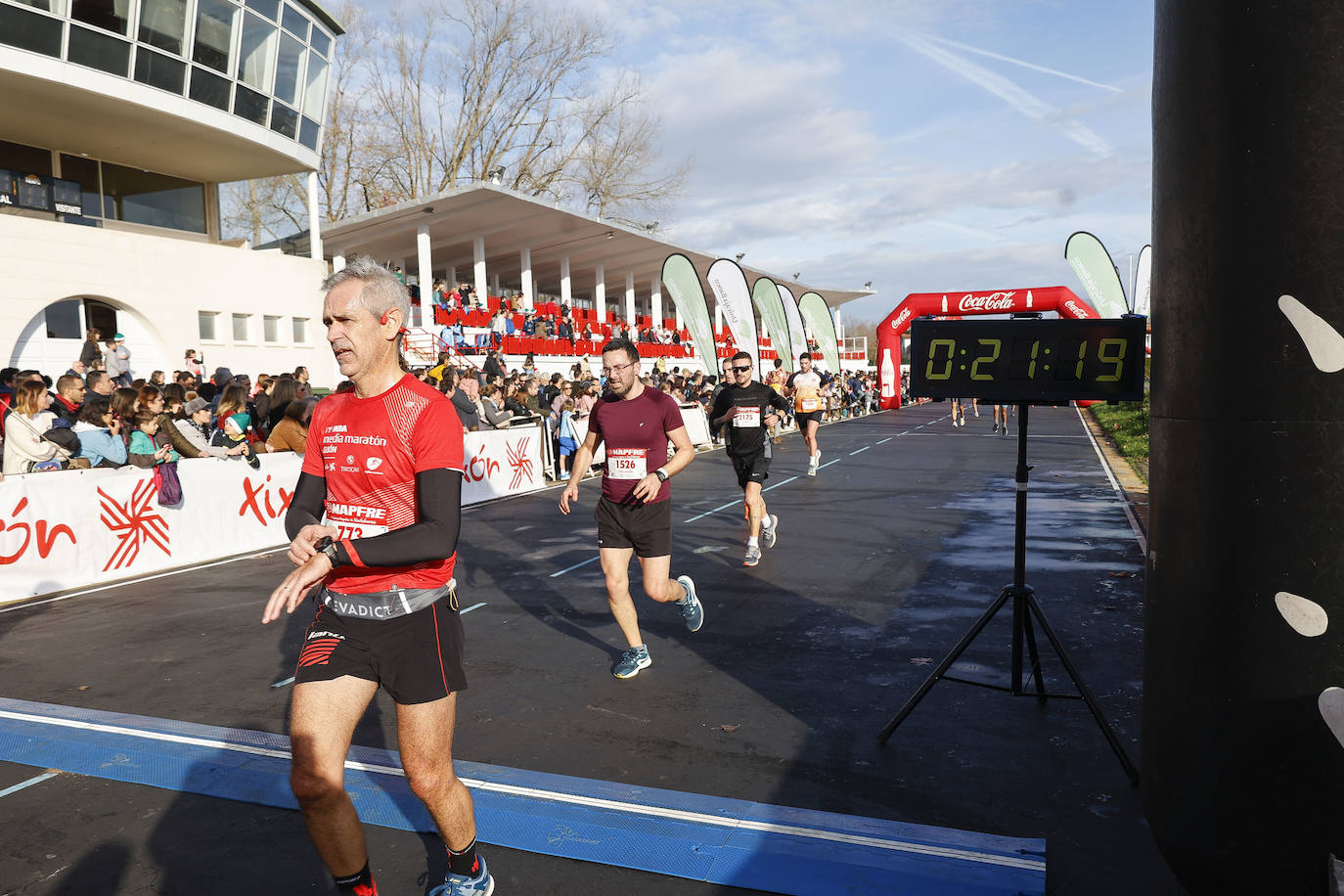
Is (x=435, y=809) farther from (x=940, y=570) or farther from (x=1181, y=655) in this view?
(x=940, y=570)

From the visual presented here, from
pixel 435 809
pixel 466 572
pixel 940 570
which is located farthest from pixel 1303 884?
pixel 466 572

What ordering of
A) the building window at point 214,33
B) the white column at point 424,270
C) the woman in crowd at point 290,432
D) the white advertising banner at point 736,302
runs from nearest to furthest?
the woman in crowd at point 290,432
the white advertising banner at point 736,302
the building window at point 214,33
the white column at point 424,270

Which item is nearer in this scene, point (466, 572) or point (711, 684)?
point (711, 684)

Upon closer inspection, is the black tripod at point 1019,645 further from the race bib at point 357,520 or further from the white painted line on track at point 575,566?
the white painted line on track at point 575,566

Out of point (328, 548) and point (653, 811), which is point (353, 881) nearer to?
point (328, 548)

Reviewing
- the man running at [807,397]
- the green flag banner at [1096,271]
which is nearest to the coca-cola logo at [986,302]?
the green flag banner at [1096,271]

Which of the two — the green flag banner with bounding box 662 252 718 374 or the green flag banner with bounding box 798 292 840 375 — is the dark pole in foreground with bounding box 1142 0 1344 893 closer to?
the green flag banner with bounding box 662 252 718 374

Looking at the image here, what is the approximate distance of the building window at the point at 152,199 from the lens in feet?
76.5

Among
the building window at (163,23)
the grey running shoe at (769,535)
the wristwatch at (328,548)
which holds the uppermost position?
the building window at (163,23)

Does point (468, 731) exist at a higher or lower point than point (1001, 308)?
lower

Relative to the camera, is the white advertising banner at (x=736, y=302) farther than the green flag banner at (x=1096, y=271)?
No

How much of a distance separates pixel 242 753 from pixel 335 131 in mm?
45446

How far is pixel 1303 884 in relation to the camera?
2.38 m

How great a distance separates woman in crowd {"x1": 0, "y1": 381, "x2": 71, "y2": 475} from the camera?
8688 mm
